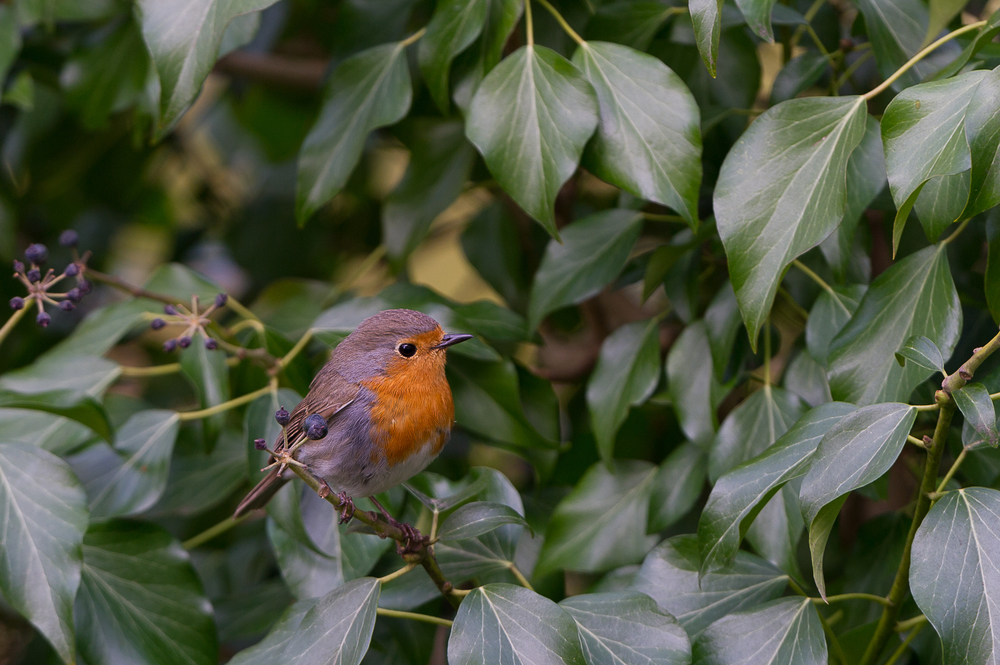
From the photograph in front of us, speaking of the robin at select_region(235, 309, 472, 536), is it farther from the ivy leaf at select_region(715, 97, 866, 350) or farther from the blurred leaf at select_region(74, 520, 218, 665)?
the ivy leaf at select_region(715, 97, 866, 350)

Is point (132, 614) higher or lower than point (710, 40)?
lower

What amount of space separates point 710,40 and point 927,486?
0.70 metres

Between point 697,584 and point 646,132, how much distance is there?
2.52 ft

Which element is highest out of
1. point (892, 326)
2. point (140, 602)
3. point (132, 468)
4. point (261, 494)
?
point (892, 326)

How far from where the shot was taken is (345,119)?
1.86 meters

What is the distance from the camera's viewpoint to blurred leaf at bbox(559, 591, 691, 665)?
132cm

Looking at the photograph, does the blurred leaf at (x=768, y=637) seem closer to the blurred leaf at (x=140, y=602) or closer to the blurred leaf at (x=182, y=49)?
the blurred leaf at (x=140, y=602)

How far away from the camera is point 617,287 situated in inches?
81.4

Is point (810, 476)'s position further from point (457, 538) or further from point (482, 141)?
point (482, 141)

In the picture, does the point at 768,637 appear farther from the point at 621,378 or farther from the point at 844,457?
the point at 621,378

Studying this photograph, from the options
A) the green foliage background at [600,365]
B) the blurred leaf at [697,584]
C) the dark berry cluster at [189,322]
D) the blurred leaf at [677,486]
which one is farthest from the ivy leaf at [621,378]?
the dark berry cluster at [189,322]

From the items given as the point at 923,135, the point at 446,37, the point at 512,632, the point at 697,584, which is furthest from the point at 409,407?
the point at 923,135

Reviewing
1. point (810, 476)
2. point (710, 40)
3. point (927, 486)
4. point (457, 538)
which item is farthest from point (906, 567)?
point (710, 40)

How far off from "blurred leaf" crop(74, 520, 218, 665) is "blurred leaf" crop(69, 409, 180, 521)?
6 cm
